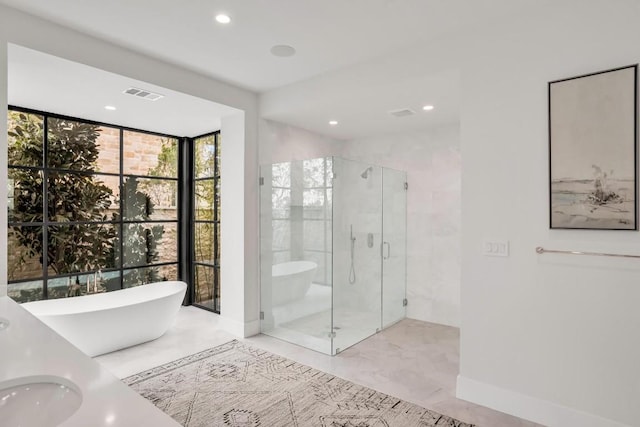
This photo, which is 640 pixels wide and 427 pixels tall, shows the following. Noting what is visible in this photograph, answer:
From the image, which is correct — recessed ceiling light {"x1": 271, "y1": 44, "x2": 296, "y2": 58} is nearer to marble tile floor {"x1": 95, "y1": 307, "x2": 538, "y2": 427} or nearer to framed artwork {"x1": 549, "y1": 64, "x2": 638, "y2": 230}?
framed artwork {"x1": 549, "y1": 64, "x2": 638, "y2": 230}

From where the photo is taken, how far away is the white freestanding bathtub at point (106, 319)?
311 cm

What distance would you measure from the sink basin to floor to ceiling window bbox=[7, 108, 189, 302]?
3280 mm

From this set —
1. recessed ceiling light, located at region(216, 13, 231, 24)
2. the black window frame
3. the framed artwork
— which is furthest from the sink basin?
the black window frame

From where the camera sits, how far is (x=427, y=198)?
441 cm

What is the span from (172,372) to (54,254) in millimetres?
2001

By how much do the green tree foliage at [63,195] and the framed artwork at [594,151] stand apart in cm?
443

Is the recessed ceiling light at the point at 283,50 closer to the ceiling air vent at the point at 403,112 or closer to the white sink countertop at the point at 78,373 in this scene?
the ceiling air vent at the point at 403,112

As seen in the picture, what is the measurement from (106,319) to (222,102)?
7.50 ft

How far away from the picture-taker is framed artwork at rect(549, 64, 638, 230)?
79.3 inches

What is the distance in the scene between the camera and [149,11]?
237cm

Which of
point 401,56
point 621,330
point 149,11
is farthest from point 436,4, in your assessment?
point 621,330

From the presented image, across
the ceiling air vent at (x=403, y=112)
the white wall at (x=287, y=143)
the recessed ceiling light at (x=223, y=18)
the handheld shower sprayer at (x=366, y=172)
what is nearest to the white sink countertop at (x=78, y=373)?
the recessed ceiling light at (x=223, y=18)

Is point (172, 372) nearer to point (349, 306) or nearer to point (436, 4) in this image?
point (349, 306)

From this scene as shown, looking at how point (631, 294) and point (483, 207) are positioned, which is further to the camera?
point (483, 207)
